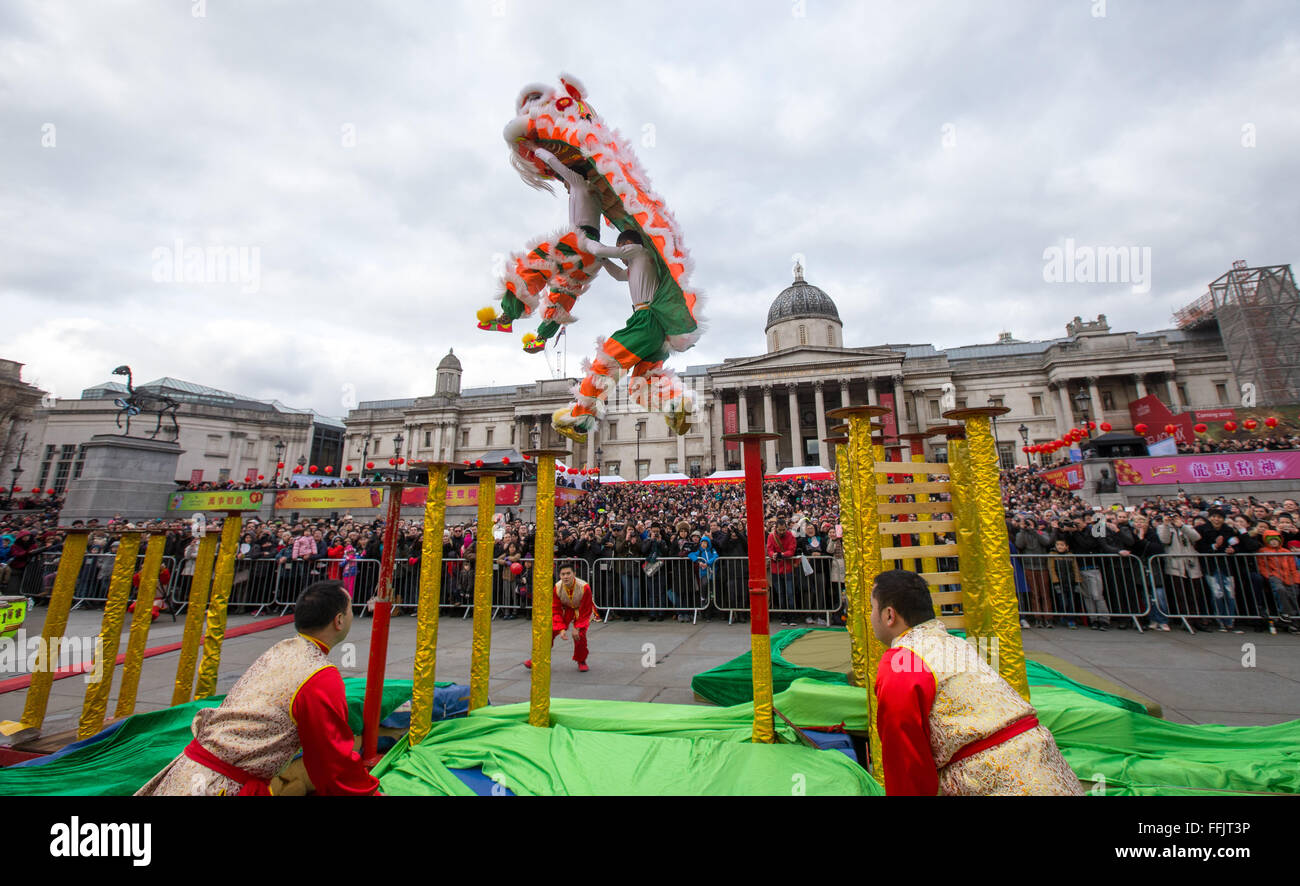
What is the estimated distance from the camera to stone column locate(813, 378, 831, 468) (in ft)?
147

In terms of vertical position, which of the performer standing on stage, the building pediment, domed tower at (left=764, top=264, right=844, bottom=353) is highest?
domed tower at (left=764, top=264, right=844, bottom=353)

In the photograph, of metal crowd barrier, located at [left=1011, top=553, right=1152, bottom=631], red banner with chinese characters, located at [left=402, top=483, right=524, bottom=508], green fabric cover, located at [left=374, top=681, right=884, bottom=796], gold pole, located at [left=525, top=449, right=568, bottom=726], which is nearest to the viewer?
green fabric cover, located at [left=374, top=681, right=884, bottom=796]

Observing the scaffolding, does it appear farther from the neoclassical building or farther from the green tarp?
the green tarp

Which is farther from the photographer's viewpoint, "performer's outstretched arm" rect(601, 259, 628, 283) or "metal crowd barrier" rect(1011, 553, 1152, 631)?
"metal crowd barrier" rect(1011, 553, 1152, 631)

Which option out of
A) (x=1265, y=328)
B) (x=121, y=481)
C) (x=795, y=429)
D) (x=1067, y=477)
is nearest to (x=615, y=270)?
(x=121, y=481)

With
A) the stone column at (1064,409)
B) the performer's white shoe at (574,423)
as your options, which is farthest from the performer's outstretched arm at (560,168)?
the stone column at (1064,409)

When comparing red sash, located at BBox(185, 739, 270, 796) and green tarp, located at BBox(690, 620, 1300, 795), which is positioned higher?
red sash, located at BBox(185, 739, 270, 796)

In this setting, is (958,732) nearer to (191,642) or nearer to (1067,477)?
(191,642)

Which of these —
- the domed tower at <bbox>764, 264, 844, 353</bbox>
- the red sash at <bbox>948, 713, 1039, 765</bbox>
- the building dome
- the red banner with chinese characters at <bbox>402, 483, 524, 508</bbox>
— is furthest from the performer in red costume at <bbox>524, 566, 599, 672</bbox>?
the building dome

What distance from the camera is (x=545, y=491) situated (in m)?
3.88

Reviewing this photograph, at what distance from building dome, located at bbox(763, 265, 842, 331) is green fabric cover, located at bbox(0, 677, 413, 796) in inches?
1917
